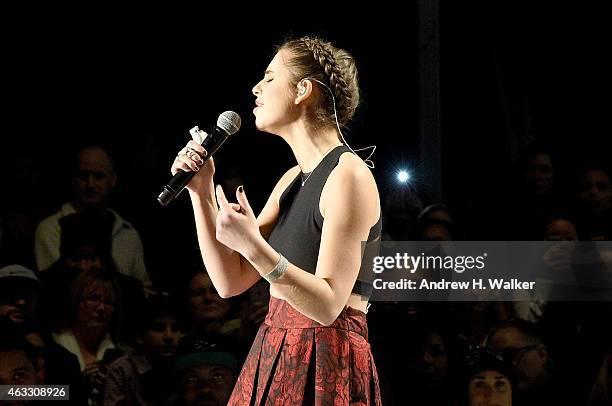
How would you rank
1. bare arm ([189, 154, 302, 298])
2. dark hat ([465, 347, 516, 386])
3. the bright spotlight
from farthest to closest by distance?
the bright spotlight < dark hat ([465, 347, 516, 386]) < bare arm ([189, 154, 302, 298])

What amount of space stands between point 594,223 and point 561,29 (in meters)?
0.65

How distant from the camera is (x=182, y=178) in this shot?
176 centimetres

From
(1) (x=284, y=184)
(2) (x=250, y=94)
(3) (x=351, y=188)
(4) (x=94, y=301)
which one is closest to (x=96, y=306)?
(4) (x=94, y=301)

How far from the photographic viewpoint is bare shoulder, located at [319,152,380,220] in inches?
66.0

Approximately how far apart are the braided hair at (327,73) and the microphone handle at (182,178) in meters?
0.16

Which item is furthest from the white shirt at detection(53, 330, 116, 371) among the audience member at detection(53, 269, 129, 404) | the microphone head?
the microphone head

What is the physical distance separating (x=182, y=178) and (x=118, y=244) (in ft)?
4.72

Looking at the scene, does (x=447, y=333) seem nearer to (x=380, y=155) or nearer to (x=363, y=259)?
(x=380, y=155)

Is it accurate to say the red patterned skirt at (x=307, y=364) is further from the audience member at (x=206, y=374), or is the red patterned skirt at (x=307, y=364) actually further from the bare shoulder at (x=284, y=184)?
the audience member at (x=206, y=374)

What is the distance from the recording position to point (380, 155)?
334 centimetres

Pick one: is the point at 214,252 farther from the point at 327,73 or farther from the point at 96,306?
the point at 96,306

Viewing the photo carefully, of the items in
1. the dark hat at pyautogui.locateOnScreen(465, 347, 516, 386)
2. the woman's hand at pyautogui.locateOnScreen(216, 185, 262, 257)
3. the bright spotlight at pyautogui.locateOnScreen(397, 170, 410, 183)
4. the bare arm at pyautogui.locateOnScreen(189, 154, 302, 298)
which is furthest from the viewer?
the bright spotlight at pyautogui.locateOnScreen(397, 170, 410, 183)

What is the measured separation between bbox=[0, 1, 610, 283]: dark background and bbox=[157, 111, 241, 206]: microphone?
145cm

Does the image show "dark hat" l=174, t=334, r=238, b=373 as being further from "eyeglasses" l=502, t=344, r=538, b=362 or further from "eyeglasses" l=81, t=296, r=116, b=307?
"eyeglasses" l=502, t=344, r=538, b=362
